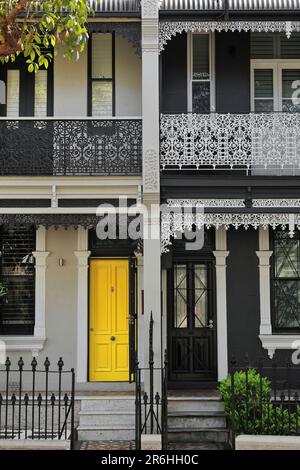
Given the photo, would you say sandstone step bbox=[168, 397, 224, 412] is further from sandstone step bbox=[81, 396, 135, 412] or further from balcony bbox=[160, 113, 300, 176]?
balcony bbox=[160, 113, 300, 176]

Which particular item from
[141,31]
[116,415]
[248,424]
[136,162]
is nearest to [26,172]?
[136,162]

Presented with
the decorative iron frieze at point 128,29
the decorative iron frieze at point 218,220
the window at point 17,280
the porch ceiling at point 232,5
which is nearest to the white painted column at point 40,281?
the window at point 17,280

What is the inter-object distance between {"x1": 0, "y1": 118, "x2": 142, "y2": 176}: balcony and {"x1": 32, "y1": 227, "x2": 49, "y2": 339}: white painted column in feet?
6.05

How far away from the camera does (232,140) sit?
11570 mm

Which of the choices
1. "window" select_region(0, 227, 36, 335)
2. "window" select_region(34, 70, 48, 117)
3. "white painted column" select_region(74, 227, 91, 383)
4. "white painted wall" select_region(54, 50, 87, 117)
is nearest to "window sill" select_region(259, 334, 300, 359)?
"white painted column" select_region(74, 227, 91, 383)

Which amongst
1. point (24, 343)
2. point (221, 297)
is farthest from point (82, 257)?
point (221, 297)

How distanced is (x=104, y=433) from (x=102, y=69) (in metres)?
7.12

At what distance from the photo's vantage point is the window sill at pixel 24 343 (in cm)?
1249

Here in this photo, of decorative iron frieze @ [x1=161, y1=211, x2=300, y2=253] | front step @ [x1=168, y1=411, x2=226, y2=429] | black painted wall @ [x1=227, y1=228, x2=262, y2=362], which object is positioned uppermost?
decorative iron frieze @ [x1=161, y1=211, x2=300, y2=253]

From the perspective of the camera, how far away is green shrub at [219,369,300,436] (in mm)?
9289

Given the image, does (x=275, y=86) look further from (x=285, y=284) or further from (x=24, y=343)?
(x=24, y=343)

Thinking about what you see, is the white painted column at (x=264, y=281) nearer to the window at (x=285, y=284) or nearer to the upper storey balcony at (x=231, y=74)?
the window at (x=285, y=284)

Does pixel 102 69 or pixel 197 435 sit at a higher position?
pixel 102 69
